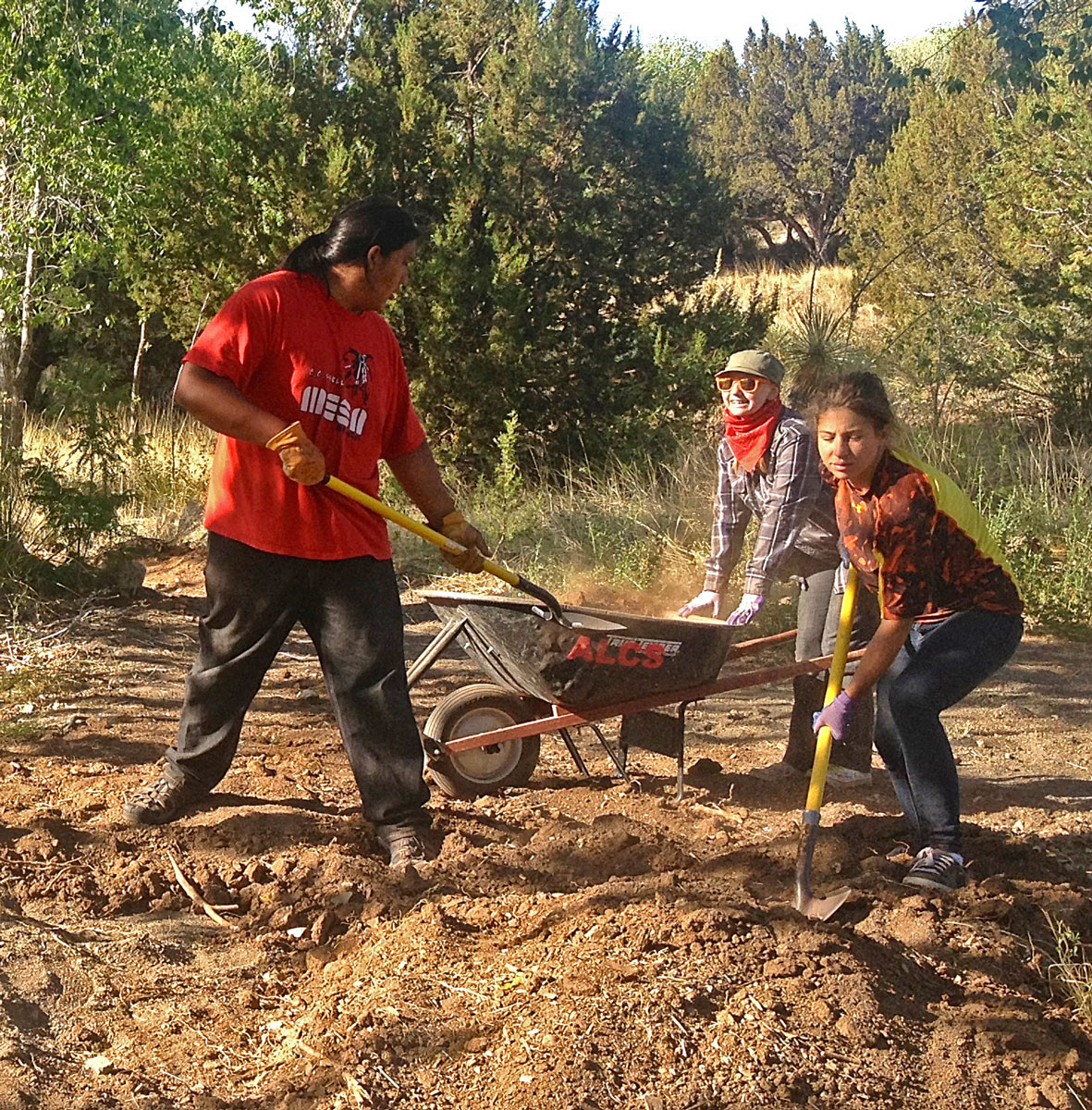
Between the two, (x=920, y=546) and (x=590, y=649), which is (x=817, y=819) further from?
(x=590, y=649)

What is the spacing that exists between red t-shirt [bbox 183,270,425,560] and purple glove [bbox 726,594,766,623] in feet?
4.98

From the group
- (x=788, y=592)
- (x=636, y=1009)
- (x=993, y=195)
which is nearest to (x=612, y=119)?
(x=993, y=195)

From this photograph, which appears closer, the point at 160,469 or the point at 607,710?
the point at 607,710

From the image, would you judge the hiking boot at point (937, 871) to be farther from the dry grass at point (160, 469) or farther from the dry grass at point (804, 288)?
the dry grass at point (804, 288)

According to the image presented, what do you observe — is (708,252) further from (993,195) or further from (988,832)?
(988,832)

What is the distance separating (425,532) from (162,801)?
122cm

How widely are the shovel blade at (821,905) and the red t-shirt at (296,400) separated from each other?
63.3 inches

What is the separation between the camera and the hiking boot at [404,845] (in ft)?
13.2

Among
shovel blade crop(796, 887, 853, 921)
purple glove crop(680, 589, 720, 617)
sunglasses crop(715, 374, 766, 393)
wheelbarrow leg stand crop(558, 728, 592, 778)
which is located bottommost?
shovel blade crop(796, 887, 853, 921)

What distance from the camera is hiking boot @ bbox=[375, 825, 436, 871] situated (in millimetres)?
4035

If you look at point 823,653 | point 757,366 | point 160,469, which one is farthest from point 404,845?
point 160,469

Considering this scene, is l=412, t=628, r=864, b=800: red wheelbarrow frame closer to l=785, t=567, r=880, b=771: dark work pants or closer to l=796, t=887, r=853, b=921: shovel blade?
l=785, t=567, r=880, b=771: dark work pants

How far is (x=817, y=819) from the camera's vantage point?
151 inches

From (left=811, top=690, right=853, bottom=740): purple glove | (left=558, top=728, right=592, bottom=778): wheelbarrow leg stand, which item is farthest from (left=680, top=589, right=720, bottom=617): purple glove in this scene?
(left=811, top=690, right=853, bottom=740): purple glove
